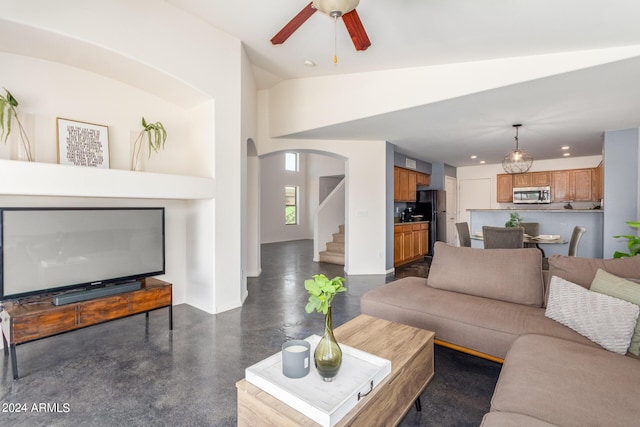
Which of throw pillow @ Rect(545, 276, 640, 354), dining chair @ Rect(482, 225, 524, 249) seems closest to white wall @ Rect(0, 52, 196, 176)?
throw pillow @ Rect(545, 276, 640, 354)

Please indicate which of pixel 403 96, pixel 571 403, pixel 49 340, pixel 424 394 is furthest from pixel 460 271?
pixel 49 340

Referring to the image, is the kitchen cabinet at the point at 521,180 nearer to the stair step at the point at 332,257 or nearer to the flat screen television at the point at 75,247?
the stair step at the point at 332,257

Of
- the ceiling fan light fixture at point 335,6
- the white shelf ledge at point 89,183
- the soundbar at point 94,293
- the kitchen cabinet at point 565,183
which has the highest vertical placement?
the ceiling fan light fixture at point 335,6

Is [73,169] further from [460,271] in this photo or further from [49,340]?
[460,271]

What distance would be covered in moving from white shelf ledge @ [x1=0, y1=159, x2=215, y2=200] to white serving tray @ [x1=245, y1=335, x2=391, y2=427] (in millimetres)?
2320

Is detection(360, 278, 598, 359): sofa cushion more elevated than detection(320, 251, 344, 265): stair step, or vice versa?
detection(360, 278, 598, 359): sofa cushion

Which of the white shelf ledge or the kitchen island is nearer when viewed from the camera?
the white shelf ledge

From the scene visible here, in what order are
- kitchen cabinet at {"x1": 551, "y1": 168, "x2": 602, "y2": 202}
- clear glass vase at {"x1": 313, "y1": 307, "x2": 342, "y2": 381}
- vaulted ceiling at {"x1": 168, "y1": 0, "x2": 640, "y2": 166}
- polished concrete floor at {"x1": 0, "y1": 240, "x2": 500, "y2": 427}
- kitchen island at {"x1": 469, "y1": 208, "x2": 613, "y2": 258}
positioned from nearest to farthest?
clear glass vase at {"x1": 313, "y1": 307, "x2": 342, "y2": 381} < polished concrete floor at {"x1": 0, "y1": 240, "x2": 500, "y2": 427} < vaulted ceiling at {"x1": 168, "y1": 0, "x2": 640, "y2": 166} < kitchen island at {"x1": 469, "y1": 208, "x2": 613, "y2": 258} < kitchen cabinet at {"x1": 551, "y1": 168, "x2": 602, "y2": 202}

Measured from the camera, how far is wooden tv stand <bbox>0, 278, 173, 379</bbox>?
89.7 inches

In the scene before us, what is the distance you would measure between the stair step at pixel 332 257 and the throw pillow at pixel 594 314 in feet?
15.5

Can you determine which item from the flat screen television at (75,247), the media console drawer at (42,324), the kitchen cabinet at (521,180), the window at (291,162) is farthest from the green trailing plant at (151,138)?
the kitchen cabinet at (521,180)

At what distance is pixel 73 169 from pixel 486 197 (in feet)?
Answer: 31.5

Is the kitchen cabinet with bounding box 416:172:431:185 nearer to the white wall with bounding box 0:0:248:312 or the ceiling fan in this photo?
the white wall with bounding box 0:0:248:312

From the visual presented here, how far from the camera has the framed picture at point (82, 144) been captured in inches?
A: 115
